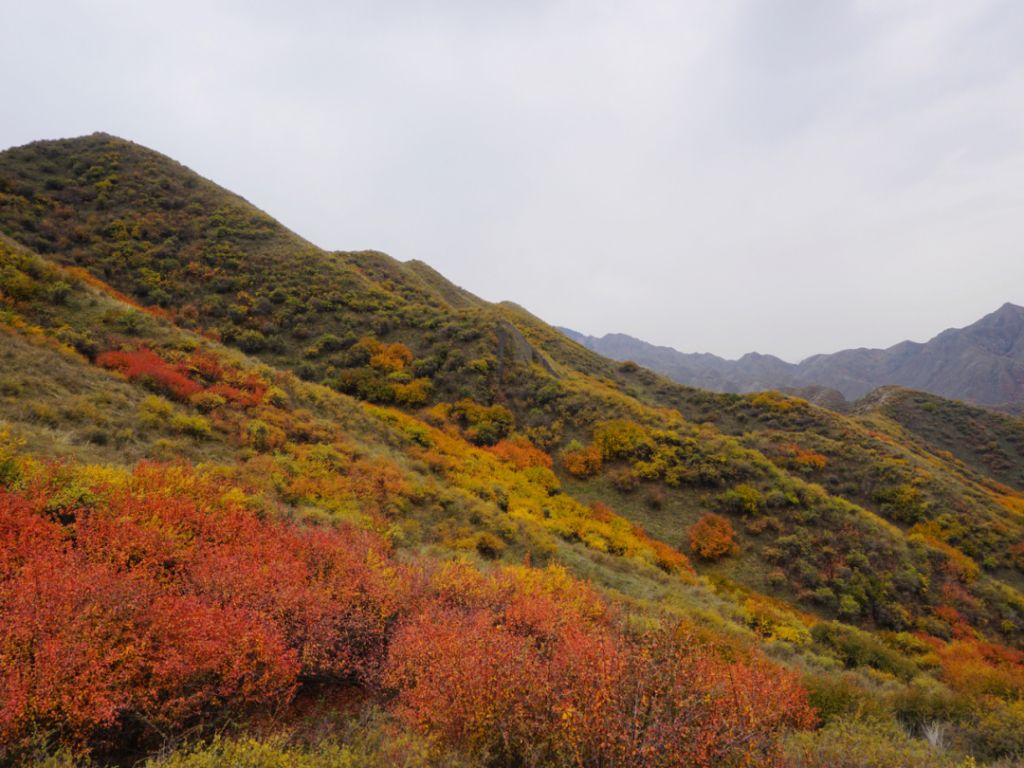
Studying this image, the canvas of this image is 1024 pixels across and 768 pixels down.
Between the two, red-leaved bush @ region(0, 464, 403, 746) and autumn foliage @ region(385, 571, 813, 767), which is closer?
autumn foliage @ region(385, 571, 813, 767)

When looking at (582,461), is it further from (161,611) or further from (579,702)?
(161,611)

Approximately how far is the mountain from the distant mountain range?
108927 mm

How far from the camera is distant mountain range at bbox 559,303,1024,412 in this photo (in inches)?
4744

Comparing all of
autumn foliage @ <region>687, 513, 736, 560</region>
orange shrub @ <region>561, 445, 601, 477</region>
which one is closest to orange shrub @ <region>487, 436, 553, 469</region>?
orange shrub @ <region>561, 445, 601, 477</region>

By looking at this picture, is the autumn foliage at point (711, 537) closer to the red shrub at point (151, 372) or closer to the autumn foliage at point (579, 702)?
the autumn foliage at point (579, 702)

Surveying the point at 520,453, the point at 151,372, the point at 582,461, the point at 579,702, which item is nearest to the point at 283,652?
the point at 579,702

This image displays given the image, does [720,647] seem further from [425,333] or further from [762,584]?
[425,333]

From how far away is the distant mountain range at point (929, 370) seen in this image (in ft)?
395

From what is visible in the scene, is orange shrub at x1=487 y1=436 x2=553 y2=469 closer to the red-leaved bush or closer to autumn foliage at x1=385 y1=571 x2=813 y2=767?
the red-leaved bush

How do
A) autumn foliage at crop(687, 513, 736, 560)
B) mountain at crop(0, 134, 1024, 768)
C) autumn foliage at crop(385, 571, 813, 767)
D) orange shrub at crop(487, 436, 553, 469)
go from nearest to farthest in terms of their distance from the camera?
1. autumn foliage at crop(385, 571, 813, 767)
2. mountain at crop(0, 134, 1024, 768)
3. autumn foliage at crop(687, 513, 736, 560)
4. orange shrub at crop(487, 436, 553, 469)

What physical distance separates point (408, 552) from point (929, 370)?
7805 inches

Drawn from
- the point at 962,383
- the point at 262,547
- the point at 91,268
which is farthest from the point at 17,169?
the point at 962,383

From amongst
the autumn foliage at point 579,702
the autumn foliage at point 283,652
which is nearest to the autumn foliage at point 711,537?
the autumn foliage at point 283,652

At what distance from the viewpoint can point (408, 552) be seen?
9.05m
